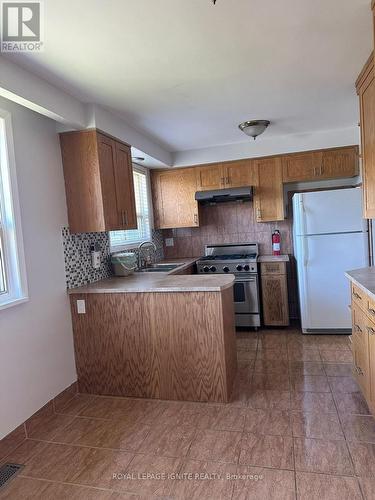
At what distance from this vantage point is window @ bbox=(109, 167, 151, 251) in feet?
12.9

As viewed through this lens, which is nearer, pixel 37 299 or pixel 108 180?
pixel 37 299

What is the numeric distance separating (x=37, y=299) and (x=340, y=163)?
351 cm

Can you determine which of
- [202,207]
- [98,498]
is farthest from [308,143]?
[98,498]

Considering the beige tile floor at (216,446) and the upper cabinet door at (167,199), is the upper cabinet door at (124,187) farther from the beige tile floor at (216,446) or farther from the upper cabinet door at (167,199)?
the beige tile floor at (216,446)

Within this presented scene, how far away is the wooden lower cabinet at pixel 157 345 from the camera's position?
2490 millimetres

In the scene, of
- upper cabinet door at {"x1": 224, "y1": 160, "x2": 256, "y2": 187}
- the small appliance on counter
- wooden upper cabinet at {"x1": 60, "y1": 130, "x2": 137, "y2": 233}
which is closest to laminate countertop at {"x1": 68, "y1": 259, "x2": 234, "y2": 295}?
the small appliance on counter

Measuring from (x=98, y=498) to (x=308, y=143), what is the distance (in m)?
3.84

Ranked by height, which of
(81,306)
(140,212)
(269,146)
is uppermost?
(269,146)

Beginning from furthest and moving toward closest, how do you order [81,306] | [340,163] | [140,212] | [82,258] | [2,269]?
[140,212] < [340,163] < [82,258] < [81,306] < [2,269]

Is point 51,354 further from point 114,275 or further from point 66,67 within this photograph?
point 66,67

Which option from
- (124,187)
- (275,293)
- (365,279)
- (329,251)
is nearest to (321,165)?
(329,251)

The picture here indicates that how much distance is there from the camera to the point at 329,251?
3703 mm

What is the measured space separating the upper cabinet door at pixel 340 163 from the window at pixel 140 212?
220 cm

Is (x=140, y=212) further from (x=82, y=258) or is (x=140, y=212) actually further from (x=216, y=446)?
(x=216, y=446)
